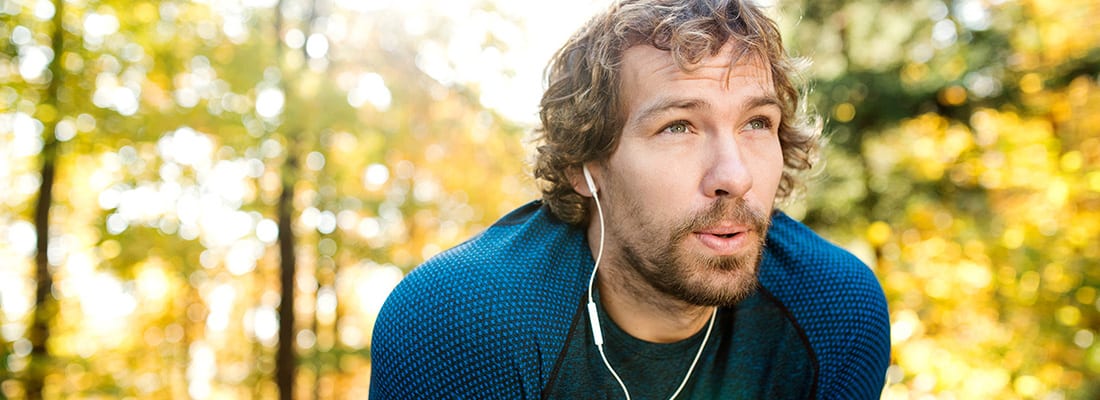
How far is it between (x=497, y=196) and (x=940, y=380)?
5297 millimetres

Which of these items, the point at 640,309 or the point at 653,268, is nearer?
the point at 653,268

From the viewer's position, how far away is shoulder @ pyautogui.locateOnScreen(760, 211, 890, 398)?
187 cm

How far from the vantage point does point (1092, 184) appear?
3242mm

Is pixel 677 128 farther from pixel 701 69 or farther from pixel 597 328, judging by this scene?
pixel 597 328

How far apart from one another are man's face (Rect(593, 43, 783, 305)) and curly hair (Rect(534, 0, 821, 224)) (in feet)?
0.16

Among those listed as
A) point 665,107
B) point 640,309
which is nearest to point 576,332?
point 640,309

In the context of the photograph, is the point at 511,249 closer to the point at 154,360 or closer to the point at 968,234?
the point at 968,234

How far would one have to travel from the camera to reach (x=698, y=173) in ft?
5.63

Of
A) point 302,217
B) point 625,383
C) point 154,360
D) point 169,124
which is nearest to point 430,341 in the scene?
point 625,383

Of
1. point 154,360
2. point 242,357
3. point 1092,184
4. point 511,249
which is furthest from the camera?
point 242,357

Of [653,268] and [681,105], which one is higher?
[681,105]

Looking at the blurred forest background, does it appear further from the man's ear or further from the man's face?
the man's face

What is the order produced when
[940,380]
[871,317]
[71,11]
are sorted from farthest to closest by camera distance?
[71,11] < [940,380] < [871,317]

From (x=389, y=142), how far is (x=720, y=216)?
492 cm
